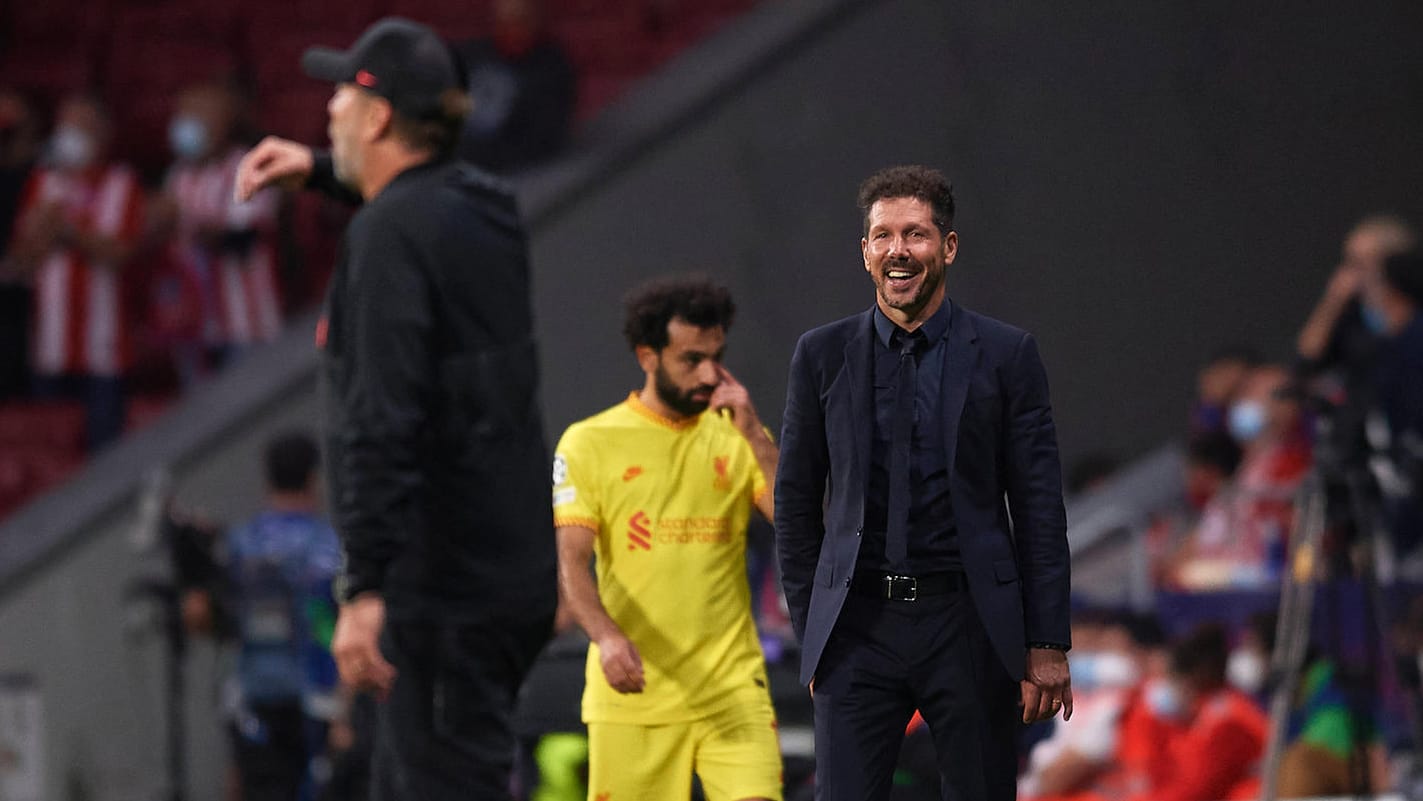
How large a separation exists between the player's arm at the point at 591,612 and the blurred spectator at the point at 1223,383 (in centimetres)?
584

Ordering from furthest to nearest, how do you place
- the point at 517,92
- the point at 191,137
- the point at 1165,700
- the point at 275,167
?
the point at 191,137
the point at 517,92
the point at 1165,700
the point at 275,167

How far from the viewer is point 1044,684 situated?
4445mm

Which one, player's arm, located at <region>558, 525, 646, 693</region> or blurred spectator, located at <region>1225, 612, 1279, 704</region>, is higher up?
player's arm, located at <region>558, 525, 646, 693</region>

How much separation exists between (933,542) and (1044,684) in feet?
1.18

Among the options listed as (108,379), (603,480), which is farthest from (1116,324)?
(603,480)

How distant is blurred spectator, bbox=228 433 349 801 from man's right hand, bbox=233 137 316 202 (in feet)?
15.4

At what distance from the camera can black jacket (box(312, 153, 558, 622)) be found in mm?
4531

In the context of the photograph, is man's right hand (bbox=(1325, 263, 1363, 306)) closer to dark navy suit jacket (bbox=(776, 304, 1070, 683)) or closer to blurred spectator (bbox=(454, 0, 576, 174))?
blurred spectator (bbox=(454, 0, 576, 174))

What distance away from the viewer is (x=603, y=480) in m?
5.53

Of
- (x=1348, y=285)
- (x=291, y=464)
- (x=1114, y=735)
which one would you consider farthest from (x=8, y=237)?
(x=1348, y=285)

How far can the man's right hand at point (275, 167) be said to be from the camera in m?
5.06

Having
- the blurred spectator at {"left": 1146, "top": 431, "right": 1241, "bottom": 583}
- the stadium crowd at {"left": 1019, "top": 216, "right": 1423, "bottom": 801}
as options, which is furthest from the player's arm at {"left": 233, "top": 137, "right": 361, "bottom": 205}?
the blurred spectator at {"left": 1146, "top": 431, "right": 1241, "bottom": 583}

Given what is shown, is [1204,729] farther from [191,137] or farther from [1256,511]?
[191,137]

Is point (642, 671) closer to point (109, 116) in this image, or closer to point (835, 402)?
point (835, 402)
